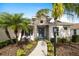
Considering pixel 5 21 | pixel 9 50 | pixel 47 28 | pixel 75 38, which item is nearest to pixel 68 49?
pixel 75 38

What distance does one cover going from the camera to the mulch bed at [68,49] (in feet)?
18.6

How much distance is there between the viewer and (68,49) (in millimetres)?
5695

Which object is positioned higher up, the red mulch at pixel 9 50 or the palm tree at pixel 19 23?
the palm tree at pixel 19 23

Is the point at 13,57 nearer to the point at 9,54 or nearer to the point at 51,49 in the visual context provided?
the point at 9,54

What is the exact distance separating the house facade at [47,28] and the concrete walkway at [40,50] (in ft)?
0.30

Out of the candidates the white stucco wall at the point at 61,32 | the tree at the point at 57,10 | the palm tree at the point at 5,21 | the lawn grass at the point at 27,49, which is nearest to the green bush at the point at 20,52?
the lawn grass at the point at 27,49

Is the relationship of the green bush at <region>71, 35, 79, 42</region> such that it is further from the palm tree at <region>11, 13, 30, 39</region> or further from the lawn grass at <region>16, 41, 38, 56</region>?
the palm tree at <region>11, 13, 30, 39</region>

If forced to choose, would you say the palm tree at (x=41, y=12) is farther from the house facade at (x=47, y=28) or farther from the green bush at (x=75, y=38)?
the green bush at (x=75, y=38)

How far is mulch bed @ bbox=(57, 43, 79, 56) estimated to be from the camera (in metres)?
5.66

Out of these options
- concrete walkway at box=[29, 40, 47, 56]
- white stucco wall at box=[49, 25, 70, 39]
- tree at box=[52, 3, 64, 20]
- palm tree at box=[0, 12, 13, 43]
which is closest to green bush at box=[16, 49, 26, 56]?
concrete walkway at box=[29, 40, 47, 56]

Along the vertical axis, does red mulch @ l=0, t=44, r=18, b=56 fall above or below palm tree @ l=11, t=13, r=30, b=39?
below

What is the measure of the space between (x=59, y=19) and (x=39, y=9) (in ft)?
1.01

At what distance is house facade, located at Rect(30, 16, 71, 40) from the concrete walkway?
92 mm

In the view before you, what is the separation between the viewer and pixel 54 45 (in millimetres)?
5715
